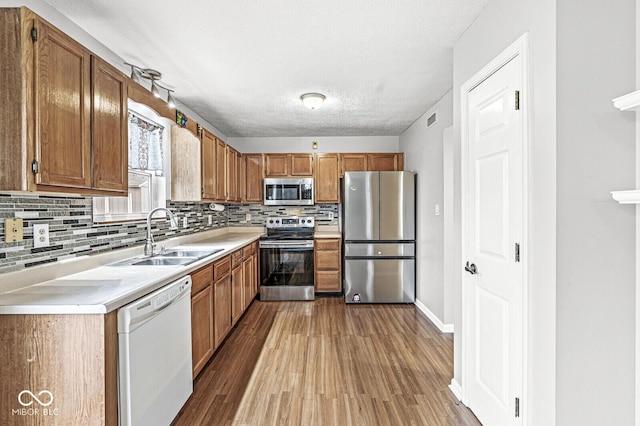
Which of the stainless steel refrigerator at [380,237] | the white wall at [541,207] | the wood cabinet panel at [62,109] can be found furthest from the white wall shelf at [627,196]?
the stainless steel refrigerator at [380,237]

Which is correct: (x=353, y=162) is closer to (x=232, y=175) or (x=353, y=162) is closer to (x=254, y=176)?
(x=254, y=176)

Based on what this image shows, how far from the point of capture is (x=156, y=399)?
172 centimetres

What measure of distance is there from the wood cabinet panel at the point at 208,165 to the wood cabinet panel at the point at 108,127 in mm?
1311

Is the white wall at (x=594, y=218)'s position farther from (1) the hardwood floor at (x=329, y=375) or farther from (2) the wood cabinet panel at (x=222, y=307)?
(2) the wood cabinet panel at (x=222, y=307)

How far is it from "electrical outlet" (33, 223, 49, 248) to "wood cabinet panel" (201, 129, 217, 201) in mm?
1570

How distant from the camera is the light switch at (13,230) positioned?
1.59 metres

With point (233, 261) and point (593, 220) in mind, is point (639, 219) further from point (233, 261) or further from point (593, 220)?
point (233, 261)

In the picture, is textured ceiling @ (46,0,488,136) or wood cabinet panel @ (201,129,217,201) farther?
wood cabinet panel @ (201,129,217,201)

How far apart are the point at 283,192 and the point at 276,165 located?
431mm

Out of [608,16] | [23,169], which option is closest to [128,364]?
[23,169]

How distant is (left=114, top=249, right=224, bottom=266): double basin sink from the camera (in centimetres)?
240

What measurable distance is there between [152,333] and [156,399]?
358 mm

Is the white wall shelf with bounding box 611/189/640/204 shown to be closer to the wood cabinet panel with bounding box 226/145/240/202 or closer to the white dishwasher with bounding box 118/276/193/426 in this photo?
the white dishwasher with bounding box 118/276/193/426

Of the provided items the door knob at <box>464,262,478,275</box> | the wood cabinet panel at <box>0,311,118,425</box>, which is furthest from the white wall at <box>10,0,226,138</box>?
Answer: the door knob at <box>464,262,478,275</box>
